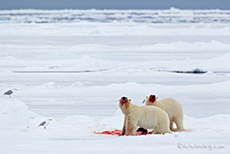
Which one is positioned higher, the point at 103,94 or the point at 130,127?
the point at 103,94

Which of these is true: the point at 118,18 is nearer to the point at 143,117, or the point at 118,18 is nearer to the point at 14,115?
the point at 14,115

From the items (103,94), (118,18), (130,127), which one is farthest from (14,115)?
(118,18)

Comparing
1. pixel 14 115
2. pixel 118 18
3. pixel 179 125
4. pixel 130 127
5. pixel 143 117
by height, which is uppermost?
pixel 118 18

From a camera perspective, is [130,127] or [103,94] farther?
[103,94]

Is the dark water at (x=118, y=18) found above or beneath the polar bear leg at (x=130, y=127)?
above

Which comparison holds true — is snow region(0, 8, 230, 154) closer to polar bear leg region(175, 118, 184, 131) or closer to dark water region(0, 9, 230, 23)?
polar bear leg region(175, 118, 184, 131)

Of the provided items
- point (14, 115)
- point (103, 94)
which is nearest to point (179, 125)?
point (14, 115)

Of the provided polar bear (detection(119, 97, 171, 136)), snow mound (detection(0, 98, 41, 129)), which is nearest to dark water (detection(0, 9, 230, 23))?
snow mound (detection(0, 98, 41, 129))

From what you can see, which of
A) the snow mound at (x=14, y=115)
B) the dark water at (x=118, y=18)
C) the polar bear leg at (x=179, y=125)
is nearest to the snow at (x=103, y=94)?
the snow mound at (x=14, y=115)

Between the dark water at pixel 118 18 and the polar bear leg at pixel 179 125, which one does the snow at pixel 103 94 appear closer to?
the polar bear leg at pixel 179 125

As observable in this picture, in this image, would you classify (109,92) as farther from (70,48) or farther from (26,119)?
(70,48)

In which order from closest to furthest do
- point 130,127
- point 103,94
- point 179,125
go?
point 130,127, point 179,125, point 103,94

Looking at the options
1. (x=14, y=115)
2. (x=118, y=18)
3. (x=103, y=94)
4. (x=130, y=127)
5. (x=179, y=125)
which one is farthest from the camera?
(x=118, y=18)
